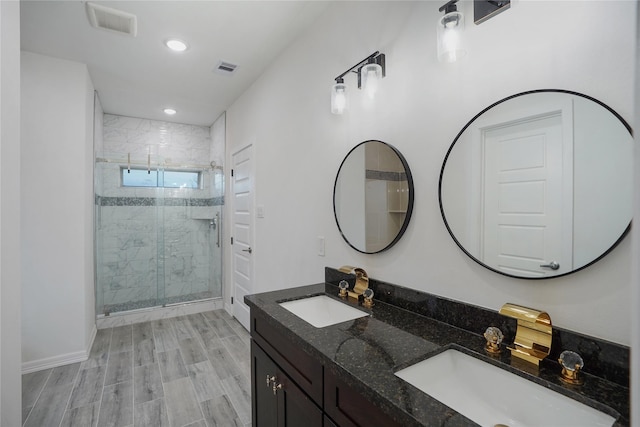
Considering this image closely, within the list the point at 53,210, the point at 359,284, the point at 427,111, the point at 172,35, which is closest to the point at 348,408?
the point at 359,284

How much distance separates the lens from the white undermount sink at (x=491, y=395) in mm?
772

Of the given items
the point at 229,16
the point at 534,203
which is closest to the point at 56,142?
the point at 229,16

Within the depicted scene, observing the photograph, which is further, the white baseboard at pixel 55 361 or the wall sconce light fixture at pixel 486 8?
the white baseboard at pixel 55 361

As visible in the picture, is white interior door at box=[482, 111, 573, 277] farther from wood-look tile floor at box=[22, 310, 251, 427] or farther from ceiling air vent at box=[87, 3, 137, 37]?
ceiling air vent at box=[87, 3, 137, 37]

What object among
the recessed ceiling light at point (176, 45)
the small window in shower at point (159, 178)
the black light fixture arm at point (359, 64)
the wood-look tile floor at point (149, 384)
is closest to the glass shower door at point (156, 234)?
the small window in shower at point (159, 178)

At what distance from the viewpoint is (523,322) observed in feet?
3.19

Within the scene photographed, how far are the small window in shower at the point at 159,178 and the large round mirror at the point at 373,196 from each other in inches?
123

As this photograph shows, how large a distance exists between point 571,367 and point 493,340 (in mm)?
201

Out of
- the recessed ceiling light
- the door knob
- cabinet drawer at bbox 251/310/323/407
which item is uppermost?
the recessed ceiling light

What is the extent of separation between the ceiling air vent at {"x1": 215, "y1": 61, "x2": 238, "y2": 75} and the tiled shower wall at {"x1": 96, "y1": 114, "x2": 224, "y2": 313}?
1.60m

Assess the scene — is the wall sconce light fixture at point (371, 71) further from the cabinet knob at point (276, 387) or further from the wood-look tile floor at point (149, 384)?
the wood-look tile floor at point (149, 384)

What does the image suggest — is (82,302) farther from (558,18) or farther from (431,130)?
(558,18)

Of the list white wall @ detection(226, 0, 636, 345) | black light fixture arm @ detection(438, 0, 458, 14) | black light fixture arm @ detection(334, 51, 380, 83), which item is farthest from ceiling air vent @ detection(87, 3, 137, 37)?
black light fixture arm @ detection(438, 0, 458, 14)

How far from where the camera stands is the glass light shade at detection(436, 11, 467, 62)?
1137mm
